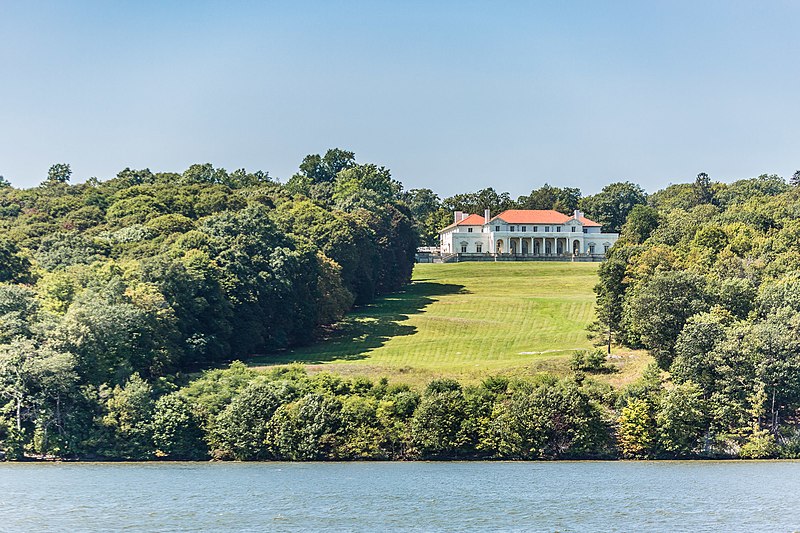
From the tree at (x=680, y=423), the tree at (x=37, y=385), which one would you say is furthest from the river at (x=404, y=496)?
the tree at (x=37, y=385)

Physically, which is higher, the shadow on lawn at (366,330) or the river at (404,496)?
the shadow on lawn at (366,330)

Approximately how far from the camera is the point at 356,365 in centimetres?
8988

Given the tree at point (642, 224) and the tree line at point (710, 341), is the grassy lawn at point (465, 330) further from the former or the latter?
the tree at point (642, 224)

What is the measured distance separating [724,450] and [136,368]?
122 ft

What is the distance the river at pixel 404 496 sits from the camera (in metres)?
44.2

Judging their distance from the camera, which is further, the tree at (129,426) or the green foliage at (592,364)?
the green foliage at (592,364)

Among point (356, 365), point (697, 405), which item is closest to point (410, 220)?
point (356, 365)

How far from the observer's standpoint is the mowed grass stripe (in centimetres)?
9581

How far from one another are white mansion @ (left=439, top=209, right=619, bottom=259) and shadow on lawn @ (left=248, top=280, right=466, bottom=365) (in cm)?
5024

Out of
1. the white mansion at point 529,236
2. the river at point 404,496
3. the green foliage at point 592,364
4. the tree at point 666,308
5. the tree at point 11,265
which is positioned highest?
the white mansion at point 529,236

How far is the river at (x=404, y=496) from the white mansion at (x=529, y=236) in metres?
131

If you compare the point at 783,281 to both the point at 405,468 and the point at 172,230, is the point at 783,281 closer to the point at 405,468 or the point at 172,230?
the point at 405,468

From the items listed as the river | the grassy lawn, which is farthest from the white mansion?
the river

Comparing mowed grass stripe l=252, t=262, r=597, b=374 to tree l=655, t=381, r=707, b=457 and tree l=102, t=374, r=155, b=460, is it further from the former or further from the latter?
tree l=102, t=374, r=155, b=460
